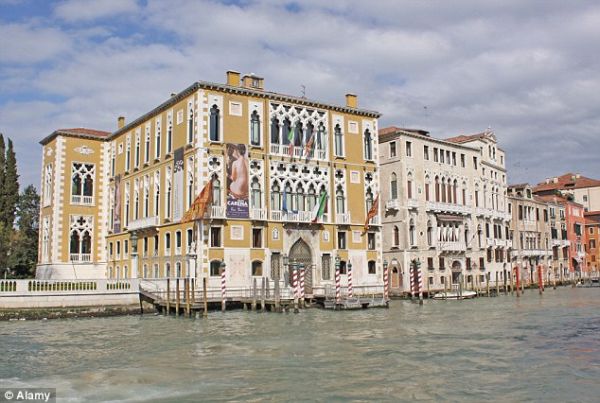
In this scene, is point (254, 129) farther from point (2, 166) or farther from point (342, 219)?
point (2, 166)

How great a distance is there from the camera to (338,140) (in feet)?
109

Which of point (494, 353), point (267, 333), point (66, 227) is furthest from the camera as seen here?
point (66, 227)

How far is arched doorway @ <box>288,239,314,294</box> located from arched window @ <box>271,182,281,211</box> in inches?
78.2

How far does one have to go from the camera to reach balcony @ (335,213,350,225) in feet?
106

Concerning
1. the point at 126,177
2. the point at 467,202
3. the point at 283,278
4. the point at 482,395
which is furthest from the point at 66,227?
the point at 482,395

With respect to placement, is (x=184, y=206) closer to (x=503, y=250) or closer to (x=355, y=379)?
(x=355, y=379)

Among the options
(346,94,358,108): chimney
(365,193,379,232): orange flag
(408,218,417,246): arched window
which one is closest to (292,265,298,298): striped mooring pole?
(365,193,379,232): orange flag

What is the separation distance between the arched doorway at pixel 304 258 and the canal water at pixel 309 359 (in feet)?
28.1

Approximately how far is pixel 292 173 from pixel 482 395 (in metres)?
21.6

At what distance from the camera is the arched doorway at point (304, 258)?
30.9 metres

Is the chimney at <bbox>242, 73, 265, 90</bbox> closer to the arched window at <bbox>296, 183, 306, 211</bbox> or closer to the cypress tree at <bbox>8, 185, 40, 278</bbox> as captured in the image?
the arched window at <bbox>296, 183, 306, 211</bbox>

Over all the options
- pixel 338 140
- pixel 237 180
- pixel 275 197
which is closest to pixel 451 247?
pixel 338 140

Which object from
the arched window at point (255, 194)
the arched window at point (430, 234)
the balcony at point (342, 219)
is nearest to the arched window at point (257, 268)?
the arched window at point (255, 194)

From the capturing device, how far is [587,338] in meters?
16.8
